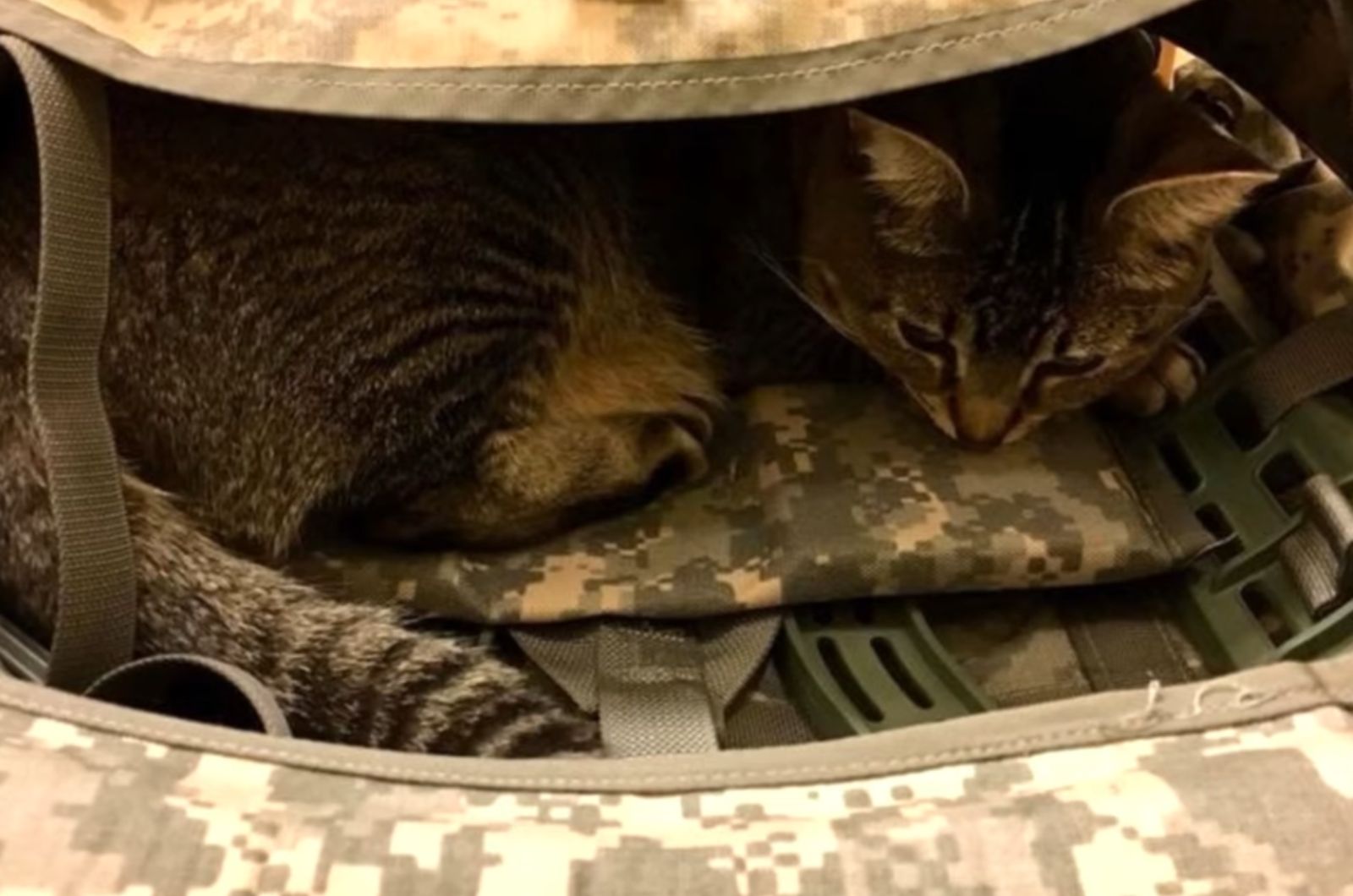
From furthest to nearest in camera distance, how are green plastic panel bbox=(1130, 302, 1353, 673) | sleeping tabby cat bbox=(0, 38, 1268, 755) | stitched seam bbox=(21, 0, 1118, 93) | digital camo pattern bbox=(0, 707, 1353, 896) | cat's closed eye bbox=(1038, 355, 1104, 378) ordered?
cat's closed eye bbox=(1038, 355, 1104, 378)
green plastic panel bbox=(1130, 302, 1353, 673)
sleeping tabby cat bbox=(0, 38, 1268, 755)
stitched seam bbox=(21, 0, 1118, 93)
digital camo pattern bbox=(0, 707, 1353, 896)

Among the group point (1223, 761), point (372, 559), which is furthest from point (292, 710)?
point (1223, 761)

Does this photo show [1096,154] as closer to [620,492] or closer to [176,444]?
[620,492]

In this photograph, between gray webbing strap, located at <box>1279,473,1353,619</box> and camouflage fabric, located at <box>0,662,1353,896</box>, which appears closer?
camouflage fabric, located at <box>0,662,1353,896</box>

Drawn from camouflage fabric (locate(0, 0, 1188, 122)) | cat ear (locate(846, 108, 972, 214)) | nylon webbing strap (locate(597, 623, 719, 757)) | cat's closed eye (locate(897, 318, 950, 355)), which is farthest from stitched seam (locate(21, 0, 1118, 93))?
nylon webbing strap (locate(597, 623, 719, 757))

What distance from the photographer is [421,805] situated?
3.06ft

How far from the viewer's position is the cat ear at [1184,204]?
4.16 feet

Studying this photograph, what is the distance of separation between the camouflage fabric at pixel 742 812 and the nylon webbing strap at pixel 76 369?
17 cm

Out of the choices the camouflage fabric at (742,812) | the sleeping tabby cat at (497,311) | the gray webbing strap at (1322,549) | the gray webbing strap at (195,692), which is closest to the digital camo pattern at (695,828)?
the camouflage fabric at (742,812)

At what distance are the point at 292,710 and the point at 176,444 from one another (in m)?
0.25

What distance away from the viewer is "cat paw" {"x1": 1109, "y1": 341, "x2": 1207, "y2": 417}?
1.50 metres

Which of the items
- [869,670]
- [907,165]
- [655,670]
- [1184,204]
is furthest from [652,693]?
[1184,204]

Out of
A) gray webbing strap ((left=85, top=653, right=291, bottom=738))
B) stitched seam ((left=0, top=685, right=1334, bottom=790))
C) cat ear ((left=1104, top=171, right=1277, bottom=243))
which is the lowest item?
stitched seam ((left=0, top=685, right=1334, bottom=790))

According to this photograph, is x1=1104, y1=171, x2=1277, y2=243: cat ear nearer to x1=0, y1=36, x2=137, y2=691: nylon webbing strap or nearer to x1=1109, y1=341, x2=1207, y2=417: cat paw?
x1=1109, y1=341, x2=1207, y2=417: cat paw

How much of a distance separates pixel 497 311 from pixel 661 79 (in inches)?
13.7
